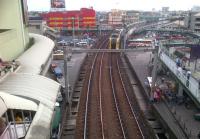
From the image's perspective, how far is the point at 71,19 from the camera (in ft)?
209

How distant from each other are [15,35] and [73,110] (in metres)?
5.80

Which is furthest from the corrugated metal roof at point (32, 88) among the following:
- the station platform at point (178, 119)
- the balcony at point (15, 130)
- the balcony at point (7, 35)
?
the station platform at point (178, 119)

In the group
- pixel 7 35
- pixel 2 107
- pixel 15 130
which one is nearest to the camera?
pixel 2 107

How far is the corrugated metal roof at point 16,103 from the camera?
6.13 metres

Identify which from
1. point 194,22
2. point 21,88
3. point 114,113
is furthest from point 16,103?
point 194,22

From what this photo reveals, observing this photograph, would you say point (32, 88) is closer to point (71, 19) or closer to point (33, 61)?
point (33, 61)

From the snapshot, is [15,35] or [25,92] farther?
[15,35]

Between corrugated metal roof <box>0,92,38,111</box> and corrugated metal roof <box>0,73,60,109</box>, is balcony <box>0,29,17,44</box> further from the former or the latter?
corrugated metal roof <box>0,92,38,111</box>

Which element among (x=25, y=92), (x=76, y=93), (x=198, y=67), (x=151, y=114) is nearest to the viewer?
(x=25, y=92)

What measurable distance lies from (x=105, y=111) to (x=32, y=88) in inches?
252

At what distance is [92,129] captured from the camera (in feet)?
40.2

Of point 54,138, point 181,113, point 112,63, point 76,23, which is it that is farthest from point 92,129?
point 76,23

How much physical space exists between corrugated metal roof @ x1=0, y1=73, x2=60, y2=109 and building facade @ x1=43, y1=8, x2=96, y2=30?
55152mm

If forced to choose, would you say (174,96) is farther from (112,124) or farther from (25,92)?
(25,92)
